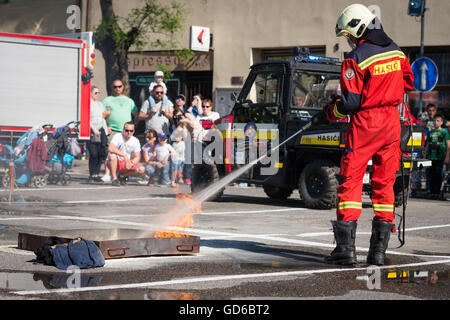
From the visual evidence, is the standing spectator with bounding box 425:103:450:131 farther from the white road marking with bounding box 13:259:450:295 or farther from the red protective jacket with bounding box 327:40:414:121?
the white road marking with bounding box 13:259:450:295

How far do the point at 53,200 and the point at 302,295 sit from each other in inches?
349

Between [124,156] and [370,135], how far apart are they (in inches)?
434

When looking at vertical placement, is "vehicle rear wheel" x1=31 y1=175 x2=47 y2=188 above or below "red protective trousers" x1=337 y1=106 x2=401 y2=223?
below

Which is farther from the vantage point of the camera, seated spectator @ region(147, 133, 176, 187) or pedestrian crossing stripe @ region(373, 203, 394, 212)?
seated spectator @ region(147, 133, 176, 187)

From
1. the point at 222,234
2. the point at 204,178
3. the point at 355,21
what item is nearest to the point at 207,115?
the point at 204,178

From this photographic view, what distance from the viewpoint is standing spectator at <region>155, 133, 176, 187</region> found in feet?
58.3

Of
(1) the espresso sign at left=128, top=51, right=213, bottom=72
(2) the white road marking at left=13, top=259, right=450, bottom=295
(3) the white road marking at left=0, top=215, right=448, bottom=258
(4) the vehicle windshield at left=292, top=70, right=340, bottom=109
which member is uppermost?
(1) the espresso sign at left=128, top=51, right=213, bottom=72

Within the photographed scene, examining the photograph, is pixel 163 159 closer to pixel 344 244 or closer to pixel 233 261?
pixel 233 261

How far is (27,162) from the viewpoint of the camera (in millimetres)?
17078

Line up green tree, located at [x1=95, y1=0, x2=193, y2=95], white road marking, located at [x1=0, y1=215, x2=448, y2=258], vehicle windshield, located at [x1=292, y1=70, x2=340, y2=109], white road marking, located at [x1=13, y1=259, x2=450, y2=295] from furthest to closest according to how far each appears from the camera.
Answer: green tree, located at [x1=95, y1=0, x2=193, y2=95], vehicle windshield, located at [x1=292, y1=70, x2=340, y2=109], white road marking, located at [x1=0, y1=215, x2=448, y2=258], white road marking, located at [x1=13, y1=259, x2=450, y2=295]

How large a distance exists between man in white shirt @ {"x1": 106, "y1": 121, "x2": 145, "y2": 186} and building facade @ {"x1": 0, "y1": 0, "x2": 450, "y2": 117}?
18.1ft

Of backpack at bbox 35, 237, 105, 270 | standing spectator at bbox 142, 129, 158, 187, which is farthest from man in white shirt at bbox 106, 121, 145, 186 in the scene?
backpack at bbox 35, 237, 105, 270

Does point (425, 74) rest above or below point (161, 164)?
above
